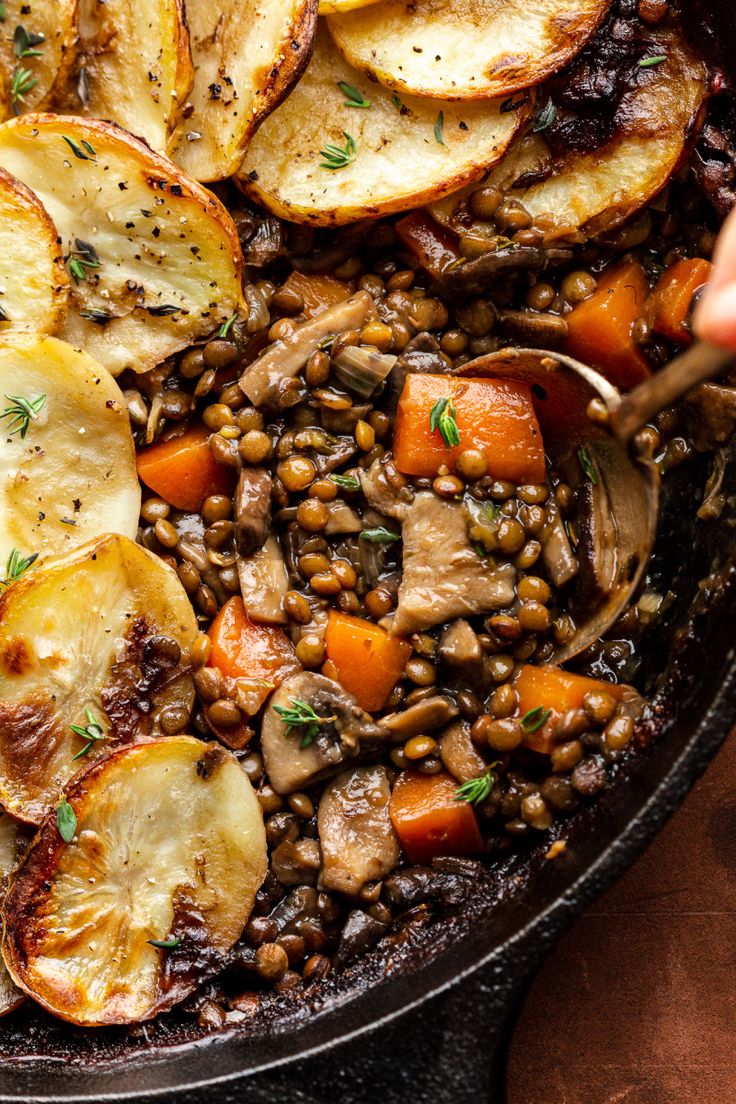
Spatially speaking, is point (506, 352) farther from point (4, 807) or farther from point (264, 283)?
point (4, 807)

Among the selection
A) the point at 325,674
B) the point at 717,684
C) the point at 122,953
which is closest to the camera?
the point at 717,684

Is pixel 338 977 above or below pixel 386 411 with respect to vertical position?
below

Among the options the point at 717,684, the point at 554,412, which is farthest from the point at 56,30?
the point at 717,684

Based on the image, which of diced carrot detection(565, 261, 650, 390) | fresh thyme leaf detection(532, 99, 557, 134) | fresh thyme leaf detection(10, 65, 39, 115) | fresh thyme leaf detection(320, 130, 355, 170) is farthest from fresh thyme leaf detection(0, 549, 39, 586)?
fresh thyme leaf detection(532, 99, 557, 134)

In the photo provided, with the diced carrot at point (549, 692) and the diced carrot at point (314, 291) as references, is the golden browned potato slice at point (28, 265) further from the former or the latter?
the diced carrot at point (549, 692)

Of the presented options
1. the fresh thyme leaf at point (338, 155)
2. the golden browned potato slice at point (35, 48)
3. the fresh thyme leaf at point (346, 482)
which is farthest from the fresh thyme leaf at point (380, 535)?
the golden browned potato slice at point (35, 48)
